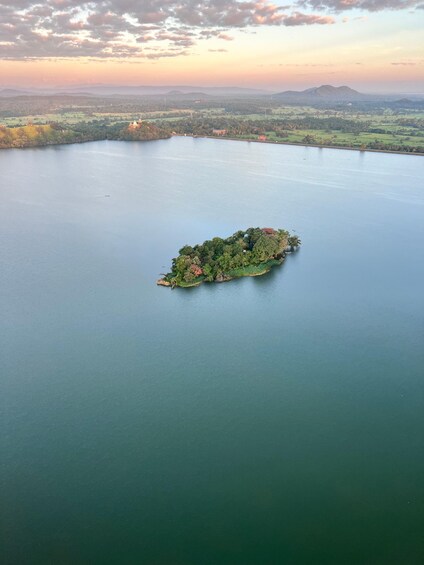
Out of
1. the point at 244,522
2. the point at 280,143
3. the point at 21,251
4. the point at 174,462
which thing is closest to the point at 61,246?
the point at 21,251

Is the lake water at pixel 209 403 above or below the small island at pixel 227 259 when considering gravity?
below

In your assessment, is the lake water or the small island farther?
the small island

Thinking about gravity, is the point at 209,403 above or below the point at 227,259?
below

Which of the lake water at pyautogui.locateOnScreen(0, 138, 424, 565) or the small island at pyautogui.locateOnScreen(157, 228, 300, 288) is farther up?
the small island at pyautogui.locateOnScreen(157, 228, 300, 288)

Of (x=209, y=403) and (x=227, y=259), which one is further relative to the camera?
(x=227, y=259)

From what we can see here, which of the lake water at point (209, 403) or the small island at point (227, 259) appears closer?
the lake water at point (209, 403)
